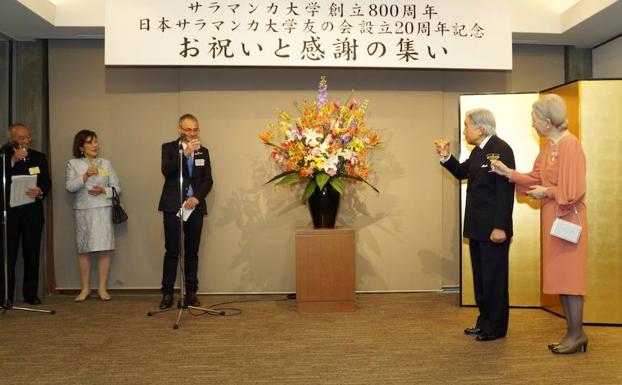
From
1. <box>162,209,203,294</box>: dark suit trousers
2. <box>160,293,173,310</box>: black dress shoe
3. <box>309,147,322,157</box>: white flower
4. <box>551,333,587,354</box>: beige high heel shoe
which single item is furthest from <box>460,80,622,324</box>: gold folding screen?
<box>160,293,173,310</box>: black dress shoe

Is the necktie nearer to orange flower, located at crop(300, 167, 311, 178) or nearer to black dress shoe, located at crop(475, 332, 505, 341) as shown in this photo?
orange flower, located at crop(300, 167, 311, 178)

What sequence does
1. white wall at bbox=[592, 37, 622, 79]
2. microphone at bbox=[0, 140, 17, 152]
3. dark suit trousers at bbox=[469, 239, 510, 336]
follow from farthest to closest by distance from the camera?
white wall at bbox=[592, 37, 622, 79]
microphone at bbox=[0, 140, 17, 152]
dark suit trousers at bbox=[469, 239, 510, 336]

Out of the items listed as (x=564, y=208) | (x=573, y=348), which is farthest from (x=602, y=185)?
(x=573, y=348)

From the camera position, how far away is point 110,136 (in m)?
5.63

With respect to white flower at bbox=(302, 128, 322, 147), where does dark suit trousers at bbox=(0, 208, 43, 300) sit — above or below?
below

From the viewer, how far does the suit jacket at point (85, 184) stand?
5.20 metres

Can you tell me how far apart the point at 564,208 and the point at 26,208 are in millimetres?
4609

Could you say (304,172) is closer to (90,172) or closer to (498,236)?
(498,236)

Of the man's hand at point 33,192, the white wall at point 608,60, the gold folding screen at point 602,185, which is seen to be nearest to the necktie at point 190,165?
the man's hand at point 33,192

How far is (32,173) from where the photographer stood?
5078mm

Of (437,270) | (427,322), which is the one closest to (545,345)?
(427,322)

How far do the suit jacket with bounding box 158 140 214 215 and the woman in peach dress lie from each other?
2577 mm

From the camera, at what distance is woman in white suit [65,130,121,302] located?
521 centimetres

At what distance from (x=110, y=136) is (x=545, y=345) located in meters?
4.46
